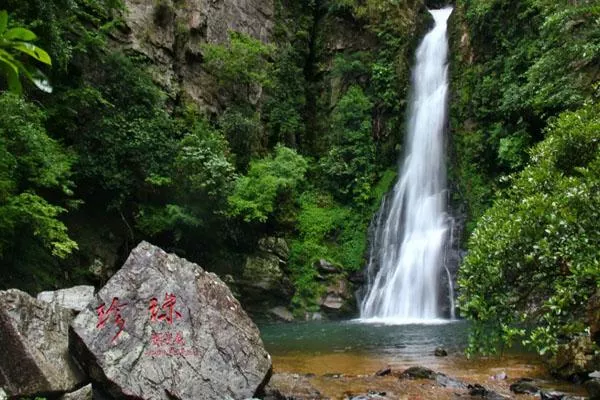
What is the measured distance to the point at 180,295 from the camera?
Answer: 6.77 metres

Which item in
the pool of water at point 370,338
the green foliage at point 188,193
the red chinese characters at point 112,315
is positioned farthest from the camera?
the green foliage at point 188,193

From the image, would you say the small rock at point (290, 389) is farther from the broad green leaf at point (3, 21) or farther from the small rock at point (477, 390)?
the broad green leaf at point (3, 21)

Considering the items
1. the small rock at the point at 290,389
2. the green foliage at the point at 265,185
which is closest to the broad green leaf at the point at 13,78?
the small rock at the point at 290,389

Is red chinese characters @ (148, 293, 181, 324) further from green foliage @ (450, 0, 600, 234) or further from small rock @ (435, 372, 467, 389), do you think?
green foliage @ (450, 0, 600, 234)

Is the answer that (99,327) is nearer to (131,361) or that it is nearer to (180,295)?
(131,361)

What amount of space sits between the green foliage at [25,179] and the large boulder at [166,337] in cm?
456

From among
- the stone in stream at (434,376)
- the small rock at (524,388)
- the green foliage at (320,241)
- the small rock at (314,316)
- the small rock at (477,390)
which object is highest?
the green foliage at (320,241)

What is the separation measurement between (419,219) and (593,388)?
44.2ft

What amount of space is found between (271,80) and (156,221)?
33.9ft

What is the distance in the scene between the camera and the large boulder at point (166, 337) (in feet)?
19.6

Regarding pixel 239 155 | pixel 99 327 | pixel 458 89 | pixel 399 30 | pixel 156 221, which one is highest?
pixel 399 30

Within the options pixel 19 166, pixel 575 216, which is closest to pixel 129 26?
pixel 19 166

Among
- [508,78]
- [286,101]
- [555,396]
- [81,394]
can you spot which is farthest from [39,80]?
[286,101]

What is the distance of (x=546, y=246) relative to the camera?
5125mm
